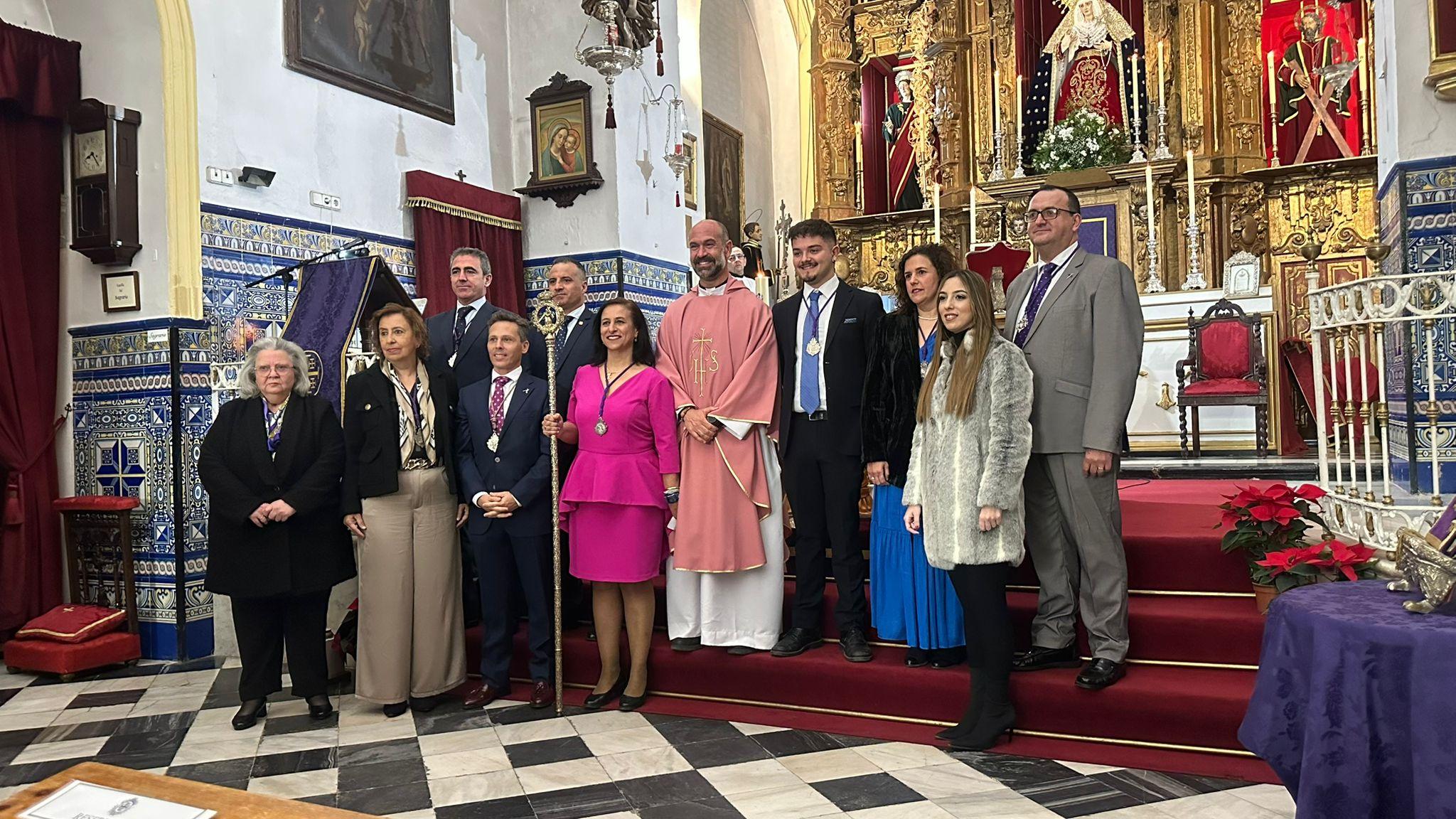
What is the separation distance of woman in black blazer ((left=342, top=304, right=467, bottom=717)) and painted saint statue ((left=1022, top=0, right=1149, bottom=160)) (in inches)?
324

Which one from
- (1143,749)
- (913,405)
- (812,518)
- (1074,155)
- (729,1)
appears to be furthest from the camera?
(729,1)

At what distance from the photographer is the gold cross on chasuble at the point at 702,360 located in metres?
4.11

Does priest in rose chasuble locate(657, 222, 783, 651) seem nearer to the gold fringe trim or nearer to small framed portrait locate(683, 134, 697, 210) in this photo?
the gold fringe trim

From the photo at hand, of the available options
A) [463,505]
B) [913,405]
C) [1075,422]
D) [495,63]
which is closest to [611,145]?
[495,63]

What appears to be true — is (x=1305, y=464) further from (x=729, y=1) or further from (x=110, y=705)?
(x=729, y=1)

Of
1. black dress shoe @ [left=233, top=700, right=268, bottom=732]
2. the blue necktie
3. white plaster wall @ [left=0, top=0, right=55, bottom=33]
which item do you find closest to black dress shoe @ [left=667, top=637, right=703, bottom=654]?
the blue necktie

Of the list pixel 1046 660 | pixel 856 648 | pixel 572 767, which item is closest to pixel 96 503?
pixel 572 767

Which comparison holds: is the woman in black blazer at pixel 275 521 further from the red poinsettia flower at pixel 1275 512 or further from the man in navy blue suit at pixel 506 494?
the red poinsettia flower at pixel 1275 512

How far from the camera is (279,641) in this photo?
4.14 metres

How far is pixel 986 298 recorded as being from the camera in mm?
3459

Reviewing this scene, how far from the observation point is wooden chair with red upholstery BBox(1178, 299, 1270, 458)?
23.1ft

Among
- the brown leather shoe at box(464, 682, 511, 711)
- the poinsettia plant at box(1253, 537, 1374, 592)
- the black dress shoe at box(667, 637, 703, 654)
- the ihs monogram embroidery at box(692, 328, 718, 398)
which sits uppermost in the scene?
the ihs monogram embroidery at box(692, 328, 718, 398)

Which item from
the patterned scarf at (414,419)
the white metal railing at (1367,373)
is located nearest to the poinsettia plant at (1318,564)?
the white metal railing at (1367,373)

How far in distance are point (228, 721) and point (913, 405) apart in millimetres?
2863
